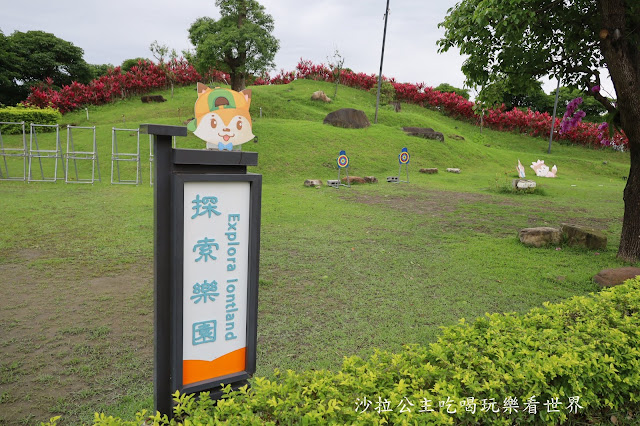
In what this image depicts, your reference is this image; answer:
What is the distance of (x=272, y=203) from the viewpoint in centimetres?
952

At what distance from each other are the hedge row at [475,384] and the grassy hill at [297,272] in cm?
103

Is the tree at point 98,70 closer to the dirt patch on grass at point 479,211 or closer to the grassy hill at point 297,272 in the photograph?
the grassy hill at point 297,272

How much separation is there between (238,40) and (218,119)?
598 inches

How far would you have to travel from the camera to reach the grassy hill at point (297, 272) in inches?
124

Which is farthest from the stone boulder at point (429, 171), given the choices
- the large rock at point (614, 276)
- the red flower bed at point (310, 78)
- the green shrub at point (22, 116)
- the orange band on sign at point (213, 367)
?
the green shrub at point (22, 116)

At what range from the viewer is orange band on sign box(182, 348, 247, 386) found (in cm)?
211

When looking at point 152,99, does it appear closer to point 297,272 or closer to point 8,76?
point 8,76

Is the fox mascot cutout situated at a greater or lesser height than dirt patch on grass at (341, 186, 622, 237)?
greater

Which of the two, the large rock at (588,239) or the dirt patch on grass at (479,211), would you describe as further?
the dirt patch on grass at (479,211)

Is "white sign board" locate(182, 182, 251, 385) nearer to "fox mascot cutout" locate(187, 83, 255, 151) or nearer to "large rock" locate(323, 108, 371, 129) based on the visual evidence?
"fox mascot cutout" locate(187, 83, 255, 151)

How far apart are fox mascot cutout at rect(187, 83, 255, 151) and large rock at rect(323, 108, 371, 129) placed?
16.3 metres

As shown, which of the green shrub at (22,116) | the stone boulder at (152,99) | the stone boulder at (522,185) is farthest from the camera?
the stone boulder at (152,99)

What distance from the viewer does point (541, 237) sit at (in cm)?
651

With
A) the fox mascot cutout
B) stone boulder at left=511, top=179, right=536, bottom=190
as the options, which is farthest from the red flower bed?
the fox mascot cutout
